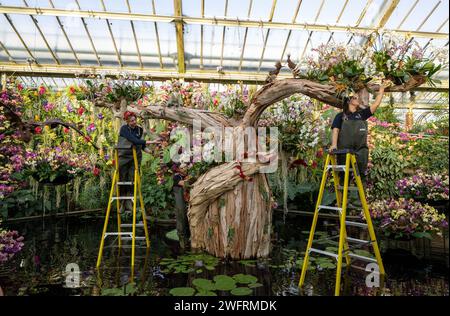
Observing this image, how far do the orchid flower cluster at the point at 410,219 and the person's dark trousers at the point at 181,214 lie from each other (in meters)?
2.36

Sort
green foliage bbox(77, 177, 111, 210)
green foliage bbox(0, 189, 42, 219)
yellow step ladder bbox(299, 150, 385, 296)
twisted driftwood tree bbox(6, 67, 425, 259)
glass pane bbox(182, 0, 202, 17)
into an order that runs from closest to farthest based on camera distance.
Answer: yellow step ladder bbox(299, 150, 385, 296) → twisted driftwood tree bbox(6, 67, 425, 259) → green foliage bbox(0, 189, 42, 219) → green foliage bbox(77, 177, 111, 210) → glass pane bbox(182, 0, 202, 17)

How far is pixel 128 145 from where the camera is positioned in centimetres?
326

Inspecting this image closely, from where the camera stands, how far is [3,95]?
4844mm

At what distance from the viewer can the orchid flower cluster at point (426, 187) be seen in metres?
3.81

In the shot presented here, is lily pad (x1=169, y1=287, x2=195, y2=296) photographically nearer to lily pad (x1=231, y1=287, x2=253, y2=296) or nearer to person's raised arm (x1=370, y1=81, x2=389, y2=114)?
lily pad (x1=231, y1=287, x2=253, y2=296)

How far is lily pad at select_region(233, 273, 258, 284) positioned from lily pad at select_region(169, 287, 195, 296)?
1.37 ft

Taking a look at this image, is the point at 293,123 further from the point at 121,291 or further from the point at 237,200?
the point at 121,291

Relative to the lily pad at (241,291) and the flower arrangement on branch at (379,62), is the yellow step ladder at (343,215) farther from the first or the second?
the flower arrangement on branch at (379,62)

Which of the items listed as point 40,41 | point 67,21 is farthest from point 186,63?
point 40,41

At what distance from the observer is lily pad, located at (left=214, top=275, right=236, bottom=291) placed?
7.72 feet

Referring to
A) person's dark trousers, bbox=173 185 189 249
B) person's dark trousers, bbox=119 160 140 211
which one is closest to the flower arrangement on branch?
person's dark trousers, bbox=173 185 189 249

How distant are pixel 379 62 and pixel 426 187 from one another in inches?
90.7

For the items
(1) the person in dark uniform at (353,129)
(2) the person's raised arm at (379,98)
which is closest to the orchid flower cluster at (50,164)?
(1) the person in dark uniform at (353,129)
